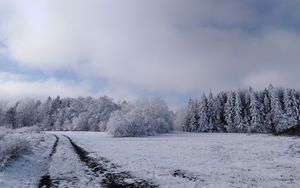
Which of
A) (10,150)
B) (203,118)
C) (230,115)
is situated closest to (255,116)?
(230,115)

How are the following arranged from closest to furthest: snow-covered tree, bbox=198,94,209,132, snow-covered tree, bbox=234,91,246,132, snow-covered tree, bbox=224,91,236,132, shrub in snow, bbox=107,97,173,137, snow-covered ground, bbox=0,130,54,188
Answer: snow-covered ground, bbox=0,130,54,188, shrub in snow, bbox=107,97,173,137, snow-covered tree, bbox=234,91,246,132, snow-covered tree, bbox=224,91,236,132, snow-covered tree, bbox=198,94,209,132

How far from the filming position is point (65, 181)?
1577 cm

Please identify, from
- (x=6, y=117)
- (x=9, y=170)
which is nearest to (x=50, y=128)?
(x=6, y=117)

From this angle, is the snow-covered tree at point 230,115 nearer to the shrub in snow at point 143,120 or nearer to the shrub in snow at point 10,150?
the shrub in snow at point 143,120

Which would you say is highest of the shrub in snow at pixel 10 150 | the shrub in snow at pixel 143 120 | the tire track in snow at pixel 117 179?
Result: the shrub in snow at pixel 143 120

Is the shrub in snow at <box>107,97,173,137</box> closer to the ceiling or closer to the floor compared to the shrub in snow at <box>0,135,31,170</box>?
closer to the ceiling

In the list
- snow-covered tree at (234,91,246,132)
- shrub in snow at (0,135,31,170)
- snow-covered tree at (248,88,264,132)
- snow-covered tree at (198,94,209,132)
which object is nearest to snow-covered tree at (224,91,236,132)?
Result: snow-covered tree at (234,91,246,132)

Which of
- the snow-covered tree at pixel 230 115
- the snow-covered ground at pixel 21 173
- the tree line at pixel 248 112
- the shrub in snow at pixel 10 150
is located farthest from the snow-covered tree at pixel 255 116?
the snow-covered ground at pixel 21 173

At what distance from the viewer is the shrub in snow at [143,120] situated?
250 ft

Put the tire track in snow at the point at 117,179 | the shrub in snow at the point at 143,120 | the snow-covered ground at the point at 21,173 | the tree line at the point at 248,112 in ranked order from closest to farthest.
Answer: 1. the snow-covered ground at the point at 21,173
2. the tire track in snow at the point at 117,179
3. the shrub in snow at the point at 143,120
4. the tree line at the point at 248,112

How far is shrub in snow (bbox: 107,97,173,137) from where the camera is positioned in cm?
7612

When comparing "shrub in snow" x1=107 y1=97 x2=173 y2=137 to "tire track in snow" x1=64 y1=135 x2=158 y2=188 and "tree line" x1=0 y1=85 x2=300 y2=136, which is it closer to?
"tree line" x1=0 y1=85 x2=300 y2=136

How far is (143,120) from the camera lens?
80.4 m

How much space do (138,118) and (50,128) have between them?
283 feet
